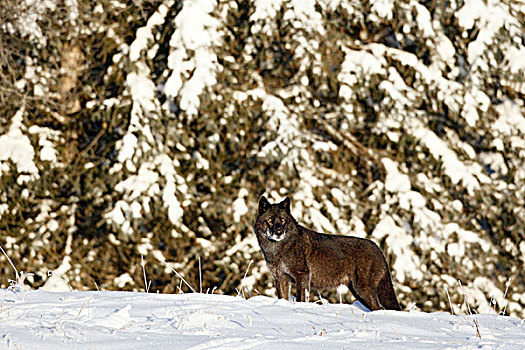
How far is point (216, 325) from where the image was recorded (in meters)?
3.88

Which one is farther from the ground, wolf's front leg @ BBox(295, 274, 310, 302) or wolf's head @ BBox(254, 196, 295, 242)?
wolf's head @ BBox(254, 196, 295, 242)

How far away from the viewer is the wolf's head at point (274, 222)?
6258mm

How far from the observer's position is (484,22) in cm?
1060

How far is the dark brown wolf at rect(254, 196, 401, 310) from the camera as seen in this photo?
621 cm

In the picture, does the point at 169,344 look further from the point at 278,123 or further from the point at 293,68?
the point at 293,68

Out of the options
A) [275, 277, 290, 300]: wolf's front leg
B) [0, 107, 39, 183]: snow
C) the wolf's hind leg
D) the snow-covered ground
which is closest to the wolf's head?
[275, 277, 290, 300]: wolf's front leg

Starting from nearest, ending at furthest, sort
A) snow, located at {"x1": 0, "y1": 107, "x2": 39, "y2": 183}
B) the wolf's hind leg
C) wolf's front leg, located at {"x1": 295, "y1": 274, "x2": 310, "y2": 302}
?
1. wolf's front leg, located at {"x1": 295, "y1": 274, "x2": 310, "y2": 302}
2. the wolf's hind leg
3. snow, located at {"x1": 0, "y1": 107, "x2": 39, "y2": 183}

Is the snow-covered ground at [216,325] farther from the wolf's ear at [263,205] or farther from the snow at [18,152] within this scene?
the snow at [18,152]

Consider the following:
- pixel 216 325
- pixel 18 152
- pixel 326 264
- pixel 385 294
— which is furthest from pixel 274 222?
pixel 18 152

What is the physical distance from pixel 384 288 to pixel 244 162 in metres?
4.60

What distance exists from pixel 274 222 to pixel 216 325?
248 centimetres

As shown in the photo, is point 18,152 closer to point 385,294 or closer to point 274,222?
point 274,222

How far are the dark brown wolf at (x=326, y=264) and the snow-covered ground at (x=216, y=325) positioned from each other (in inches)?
54.5

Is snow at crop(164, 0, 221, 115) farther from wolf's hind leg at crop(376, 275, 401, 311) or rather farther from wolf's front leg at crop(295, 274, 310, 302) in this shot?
wolf's hind leg at crop(376, 275, 401, 311)
